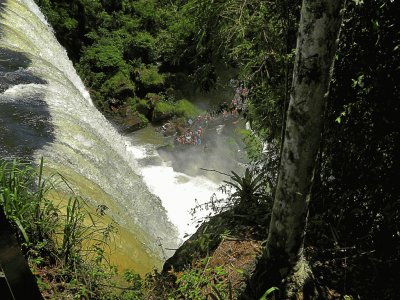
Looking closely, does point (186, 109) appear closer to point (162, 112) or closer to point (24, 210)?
point (162, 112)

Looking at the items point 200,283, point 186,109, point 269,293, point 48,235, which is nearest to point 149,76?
point 186,109

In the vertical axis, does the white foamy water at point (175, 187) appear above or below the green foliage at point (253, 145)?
above

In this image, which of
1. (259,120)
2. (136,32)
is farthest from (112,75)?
(259,120)

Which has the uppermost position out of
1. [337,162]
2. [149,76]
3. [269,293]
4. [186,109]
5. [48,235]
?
[149,76]

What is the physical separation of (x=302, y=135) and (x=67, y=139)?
4837 mm

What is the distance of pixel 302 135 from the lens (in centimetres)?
226

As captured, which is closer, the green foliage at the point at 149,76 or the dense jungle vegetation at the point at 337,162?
the dense jungle vegetation at the point at 337,162

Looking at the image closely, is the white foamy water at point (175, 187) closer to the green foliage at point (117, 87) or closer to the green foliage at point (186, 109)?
the green foliage at point (186, 109)

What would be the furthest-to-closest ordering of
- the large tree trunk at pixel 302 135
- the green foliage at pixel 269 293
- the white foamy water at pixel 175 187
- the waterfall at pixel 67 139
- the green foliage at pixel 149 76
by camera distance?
the green foliage at pixel 149 76 < the white foamy water at pixel 175 187 < the waterfall at pixel 67 139 < the green foliage at pixel 269 293 < the large tree trunk at pixel 302 135

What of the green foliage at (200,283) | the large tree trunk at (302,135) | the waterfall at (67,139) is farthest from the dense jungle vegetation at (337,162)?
the waterfall at (67,139)

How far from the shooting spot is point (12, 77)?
7355 millimetres

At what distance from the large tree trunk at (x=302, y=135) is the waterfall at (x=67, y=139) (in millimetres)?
2812

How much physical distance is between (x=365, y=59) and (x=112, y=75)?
1138cm

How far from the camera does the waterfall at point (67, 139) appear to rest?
18.1ft
